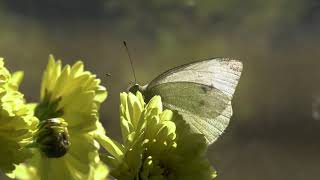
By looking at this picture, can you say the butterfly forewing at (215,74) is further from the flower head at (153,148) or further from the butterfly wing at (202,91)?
the flower head at (153,148)

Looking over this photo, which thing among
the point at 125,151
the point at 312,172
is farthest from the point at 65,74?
the point at 312,172

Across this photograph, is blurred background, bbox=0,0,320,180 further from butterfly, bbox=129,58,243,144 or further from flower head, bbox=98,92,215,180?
flower head, bbox=98,92,215,180

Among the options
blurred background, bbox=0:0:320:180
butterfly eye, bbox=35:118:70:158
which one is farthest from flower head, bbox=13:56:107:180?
blurred background, bbox=0:0:320:180

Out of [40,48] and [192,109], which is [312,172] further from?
[192,109]

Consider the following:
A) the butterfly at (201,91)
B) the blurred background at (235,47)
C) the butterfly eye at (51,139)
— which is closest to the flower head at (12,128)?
the butterfly eye at (51,139)

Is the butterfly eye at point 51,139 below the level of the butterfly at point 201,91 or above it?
above

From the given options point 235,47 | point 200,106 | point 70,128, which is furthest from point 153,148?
point 235,47
